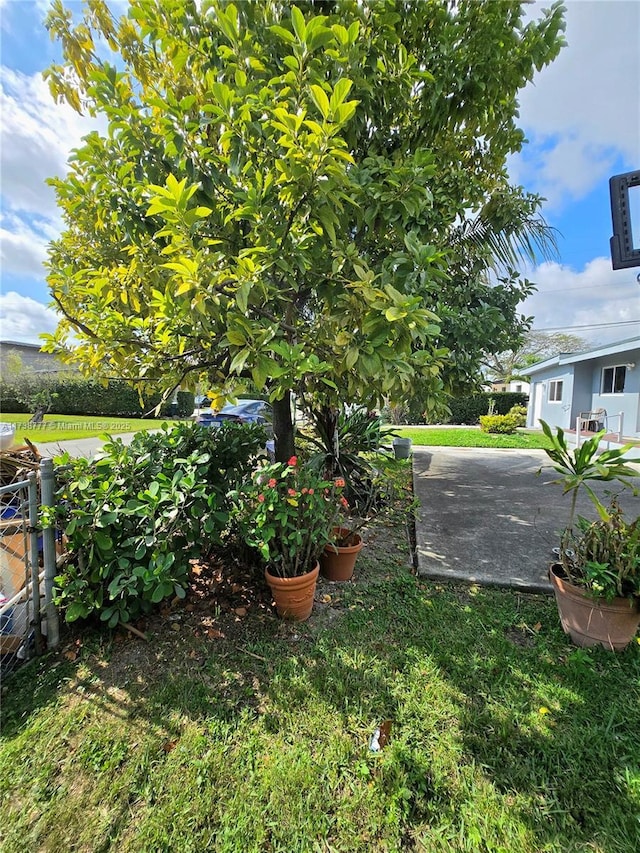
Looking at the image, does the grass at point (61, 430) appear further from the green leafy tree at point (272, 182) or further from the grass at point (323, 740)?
the grass at point (323, 740)

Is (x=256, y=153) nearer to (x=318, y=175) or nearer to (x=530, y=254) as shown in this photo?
(x=318, y=175)

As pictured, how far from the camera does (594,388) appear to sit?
46.8 ft

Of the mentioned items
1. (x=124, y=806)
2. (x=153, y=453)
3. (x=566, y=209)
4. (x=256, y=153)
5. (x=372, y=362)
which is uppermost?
(x=566, y=209)

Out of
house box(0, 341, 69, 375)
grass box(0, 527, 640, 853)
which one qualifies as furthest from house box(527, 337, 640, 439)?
house box(0, 341, 69, 375)

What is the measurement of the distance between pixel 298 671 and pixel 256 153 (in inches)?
122

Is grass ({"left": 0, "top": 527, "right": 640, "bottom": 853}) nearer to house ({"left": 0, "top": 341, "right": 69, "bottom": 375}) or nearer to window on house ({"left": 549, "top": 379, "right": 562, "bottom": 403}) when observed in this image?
window on house ({"left": 549, "top": 379, "right": 562, "bottom": 403})

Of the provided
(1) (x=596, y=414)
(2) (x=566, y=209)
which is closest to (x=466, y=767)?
(2) (x=566, y=209)

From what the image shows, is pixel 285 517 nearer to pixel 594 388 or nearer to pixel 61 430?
pixel 61 430

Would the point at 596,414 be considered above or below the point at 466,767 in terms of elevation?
above

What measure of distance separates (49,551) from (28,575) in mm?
208

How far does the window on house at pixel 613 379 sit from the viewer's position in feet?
41.5

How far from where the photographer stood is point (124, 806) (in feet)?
4.67

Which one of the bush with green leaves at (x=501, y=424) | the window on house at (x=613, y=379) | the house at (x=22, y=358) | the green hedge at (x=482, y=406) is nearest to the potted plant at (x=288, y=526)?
the bush with green leaves at (x=501, y=424)

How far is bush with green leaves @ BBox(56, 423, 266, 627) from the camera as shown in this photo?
2121 mm
